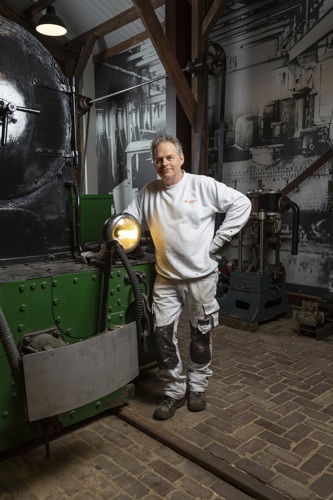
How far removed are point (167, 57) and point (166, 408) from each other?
14.5ft

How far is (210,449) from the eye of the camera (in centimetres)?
228

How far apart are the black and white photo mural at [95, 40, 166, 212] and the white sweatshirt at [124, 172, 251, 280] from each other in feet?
17.2

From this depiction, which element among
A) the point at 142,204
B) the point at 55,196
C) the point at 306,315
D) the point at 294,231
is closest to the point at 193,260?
the point at 142,204

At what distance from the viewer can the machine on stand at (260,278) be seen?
15.1ft

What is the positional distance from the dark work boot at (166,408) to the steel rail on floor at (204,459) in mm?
62

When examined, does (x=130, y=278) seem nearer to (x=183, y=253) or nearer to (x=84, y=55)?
(x=183, y=253)

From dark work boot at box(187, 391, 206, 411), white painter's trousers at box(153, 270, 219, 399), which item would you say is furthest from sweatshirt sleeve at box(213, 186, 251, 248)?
dark work boot at box(187, 391, 206, 411)

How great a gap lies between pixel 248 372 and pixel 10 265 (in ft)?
A: 6.92

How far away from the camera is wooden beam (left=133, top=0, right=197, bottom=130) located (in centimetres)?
503

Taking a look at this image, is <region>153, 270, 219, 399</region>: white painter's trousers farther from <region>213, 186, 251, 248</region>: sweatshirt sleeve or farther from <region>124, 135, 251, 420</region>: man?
<region>213, 186, 251, 248</region>: sweatshirt sleeve

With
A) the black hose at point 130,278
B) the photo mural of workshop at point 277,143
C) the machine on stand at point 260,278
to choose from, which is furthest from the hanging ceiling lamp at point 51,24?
the black hose at point 130,278

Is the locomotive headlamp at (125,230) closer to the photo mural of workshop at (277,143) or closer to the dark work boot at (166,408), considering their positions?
the dark work boot at (166,408)

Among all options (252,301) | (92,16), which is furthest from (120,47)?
(252,301)

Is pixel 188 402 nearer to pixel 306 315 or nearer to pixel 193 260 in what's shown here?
pixel 193 260
